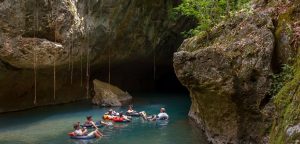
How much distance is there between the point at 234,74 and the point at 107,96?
47.7 ft

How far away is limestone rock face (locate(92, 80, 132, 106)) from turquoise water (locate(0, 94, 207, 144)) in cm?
75

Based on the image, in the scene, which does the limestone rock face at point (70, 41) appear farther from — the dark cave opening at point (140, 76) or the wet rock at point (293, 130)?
the wet rock at point (293, 130)

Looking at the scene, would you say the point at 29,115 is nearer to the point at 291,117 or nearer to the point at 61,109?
the point at 61,109

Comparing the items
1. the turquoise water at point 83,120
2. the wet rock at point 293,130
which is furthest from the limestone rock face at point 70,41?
the wet rock at point 293,130

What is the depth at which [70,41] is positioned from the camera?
21125 mm

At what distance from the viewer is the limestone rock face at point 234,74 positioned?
39.1ft

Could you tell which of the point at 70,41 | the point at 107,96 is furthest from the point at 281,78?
the point at 107,96

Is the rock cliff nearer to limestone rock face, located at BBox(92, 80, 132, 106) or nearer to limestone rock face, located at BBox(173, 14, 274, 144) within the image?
limestone rock face, located at BBox(173, 14, 274, 144)

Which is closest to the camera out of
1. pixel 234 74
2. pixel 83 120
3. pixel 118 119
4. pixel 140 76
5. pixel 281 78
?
pixel 281 78

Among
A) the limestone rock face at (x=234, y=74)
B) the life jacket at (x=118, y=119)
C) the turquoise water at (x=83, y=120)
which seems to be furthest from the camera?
the life jacket at (x=118, y=119)

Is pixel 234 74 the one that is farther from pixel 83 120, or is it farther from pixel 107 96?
pixel 107 96

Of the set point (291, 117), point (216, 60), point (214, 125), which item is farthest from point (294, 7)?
point (291, 117)

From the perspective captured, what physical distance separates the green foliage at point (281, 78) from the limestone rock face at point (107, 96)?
50.1 ft

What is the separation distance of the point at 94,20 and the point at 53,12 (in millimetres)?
3925
